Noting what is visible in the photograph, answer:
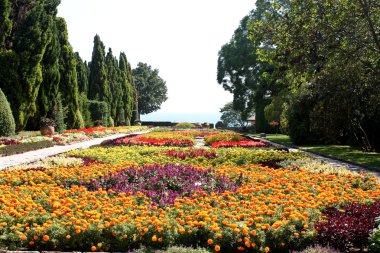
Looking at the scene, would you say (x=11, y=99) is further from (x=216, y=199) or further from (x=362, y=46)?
(x=216, y=199)

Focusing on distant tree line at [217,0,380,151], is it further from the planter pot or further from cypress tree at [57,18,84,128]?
cypress tree at [57,18,84,128]

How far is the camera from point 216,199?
245 inches

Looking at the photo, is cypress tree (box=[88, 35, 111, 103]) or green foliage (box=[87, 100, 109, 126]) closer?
green foliage (box=[87, 100, 109, 126])

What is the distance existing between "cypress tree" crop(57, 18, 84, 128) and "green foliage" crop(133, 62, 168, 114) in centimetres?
4222

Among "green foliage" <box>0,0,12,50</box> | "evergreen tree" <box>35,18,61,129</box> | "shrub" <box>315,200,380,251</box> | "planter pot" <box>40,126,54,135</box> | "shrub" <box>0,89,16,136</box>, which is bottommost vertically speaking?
"shrub" <box>315,200,380,251</box>

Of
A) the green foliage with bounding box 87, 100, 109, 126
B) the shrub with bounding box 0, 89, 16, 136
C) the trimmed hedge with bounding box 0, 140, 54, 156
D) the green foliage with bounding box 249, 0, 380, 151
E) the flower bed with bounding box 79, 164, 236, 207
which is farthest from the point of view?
the green foliage with bounding box 87, 100, 109, 126

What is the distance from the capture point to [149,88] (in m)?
76.1

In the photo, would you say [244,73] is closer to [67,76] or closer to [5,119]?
[67,76]

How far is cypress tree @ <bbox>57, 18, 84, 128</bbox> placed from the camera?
3234cm

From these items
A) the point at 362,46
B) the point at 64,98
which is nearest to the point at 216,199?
the point at 362,46

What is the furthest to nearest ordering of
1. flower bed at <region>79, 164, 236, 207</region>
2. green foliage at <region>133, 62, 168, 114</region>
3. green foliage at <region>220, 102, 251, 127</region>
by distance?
green foliage at <region>220, 102, 251, 127</region>
green foliage at <region>133, 62, 168, 114</region>
flower bed at <region>79, 164, 236, 207</region>

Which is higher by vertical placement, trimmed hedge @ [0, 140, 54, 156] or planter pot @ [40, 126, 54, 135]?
planter pot @ [40, 126, 54, 135]

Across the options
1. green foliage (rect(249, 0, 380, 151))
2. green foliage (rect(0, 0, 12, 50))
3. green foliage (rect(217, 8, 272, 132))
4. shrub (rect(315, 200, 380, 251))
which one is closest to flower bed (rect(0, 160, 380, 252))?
shrub (rect(315, 200, 380, 251))

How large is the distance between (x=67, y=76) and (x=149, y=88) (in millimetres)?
43567
